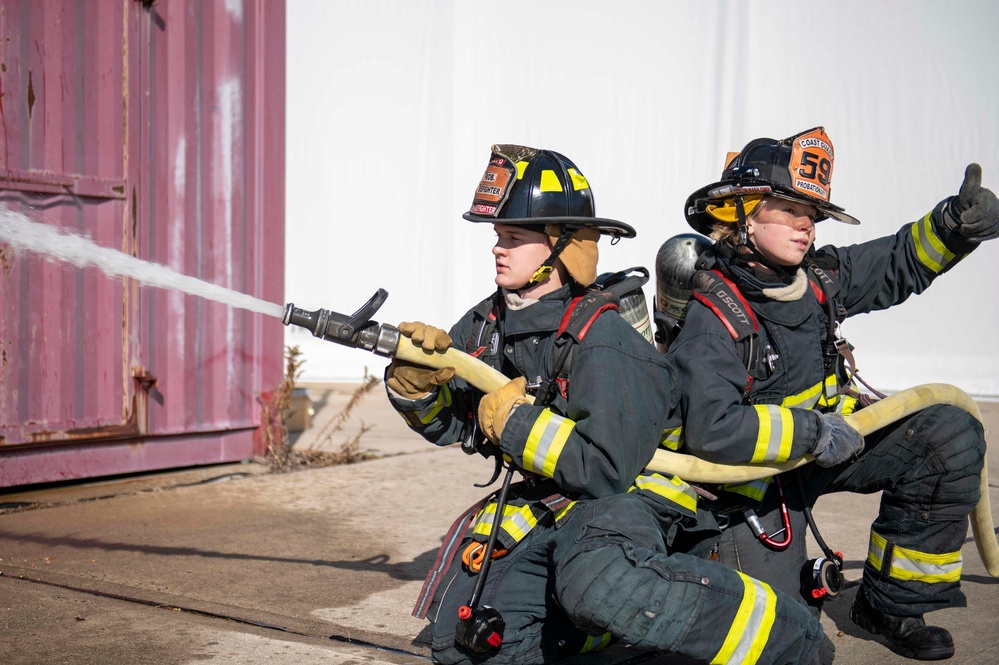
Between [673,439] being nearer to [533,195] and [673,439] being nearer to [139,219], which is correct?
[533,195]

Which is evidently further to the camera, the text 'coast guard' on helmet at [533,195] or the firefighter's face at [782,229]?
the firefighter's face at [782,229]

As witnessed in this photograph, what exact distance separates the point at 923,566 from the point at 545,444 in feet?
4.47

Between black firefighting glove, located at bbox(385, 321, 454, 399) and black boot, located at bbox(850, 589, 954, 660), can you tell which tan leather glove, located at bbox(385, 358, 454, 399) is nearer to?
black firefighting glove, located at bbox(385, 321, 454, 399)

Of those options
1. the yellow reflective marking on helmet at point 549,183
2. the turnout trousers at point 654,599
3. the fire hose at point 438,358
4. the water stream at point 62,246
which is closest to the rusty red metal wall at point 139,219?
the water stream at point 62,246

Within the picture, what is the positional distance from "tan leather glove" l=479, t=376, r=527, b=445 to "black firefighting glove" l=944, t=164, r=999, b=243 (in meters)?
1.53

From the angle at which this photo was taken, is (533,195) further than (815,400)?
No

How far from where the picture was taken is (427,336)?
2.87m

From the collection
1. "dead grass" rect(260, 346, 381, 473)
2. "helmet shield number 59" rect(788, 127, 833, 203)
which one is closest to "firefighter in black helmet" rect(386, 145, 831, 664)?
"helmet shield number 59" rect(788, 127, 833, 203)

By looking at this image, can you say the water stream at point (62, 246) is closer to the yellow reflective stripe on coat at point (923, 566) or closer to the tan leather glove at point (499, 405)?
the tan leather glove at point (499, 405)

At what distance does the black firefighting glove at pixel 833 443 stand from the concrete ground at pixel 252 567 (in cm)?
66

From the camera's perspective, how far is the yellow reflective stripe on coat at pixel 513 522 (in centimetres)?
288

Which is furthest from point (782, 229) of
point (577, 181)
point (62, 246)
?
point (62, 246)

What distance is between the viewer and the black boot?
3.06 m

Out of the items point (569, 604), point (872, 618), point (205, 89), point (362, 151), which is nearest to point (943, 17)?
point (362, 151)
